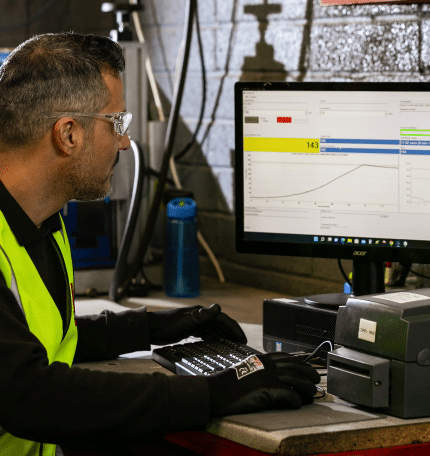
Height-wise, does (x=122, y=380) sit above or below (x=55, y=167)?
below

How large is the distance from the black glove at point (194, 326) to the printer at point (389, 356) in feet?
1.15

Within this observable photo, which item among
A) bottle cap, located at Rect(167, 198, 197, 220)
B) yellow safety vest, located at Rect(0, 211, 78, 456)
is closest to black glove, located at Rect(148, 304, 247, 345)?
yellow safety vest, located at Rect(0, 211, 78, 456)

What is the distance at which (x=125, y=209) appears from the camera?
7.66 ft

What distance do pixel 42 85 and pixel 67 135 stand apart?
A: 0.28 feet

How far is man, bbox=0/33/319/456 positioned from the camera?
1.00 meters

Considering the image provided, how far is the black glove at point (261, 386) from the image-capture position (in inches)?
43.6

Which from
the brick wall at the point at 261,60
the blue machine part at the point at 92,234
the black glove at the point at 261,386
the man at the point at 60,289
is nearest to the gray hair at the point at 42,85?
the man at the point at 60,289

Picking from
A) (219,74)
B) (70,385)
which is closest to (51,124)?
(70,385)

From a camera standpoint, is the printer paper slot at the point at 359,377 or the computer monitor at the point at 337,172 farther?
the computer monitor at the point at 337,172

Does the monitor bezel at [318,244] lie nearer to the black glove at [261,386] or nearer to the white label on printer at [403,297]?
the white label on printer at [403,297]

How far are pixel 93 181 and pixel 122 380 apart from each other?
0.37 m

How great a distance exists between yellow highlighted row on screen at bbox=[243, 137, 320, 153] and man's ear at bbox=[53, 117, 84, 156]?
51 cm

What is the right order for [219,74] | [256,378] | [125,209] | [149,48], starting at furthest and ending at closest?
[149,48] → [219,74] → [125,209] → [256,378]

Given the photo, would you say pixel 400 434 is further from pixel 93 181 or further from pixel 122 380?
pixel 93 181
